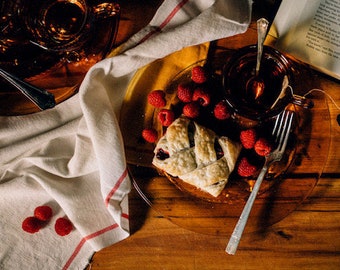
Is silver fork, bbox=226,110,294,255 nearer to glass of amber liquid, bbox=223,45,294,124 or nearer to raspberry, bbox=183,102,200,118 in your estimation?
glass of amber liquid, bbox=223,45,294,124

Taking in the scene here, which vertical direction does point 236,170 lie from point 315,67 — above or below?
below

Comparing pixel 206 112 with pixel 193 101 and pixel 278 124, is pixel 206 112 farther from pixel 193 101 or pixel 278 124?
pixel 278 124

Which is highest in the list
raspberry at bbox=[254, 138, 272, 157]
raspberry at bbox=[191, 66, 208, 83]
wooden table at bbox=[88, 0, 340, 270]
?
raspberry at bbox=[191, 66, 208, 83]

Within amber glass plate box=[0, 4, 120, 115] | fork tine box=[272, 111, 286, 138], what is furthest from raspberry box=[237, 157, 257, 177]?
amber glass plate box=[0, 4, 120, 115]

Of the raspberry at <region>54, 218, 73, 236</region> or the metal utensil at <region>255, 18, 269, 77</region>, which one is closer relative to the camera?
the metal utensil at <region>255, 18, 269, 77</region>

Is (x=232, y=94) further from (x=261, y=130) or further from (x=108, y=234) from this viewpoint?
(x=108, y=234)

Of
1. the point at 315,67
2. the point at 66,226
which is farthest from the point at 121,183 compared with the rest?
the point at 315,67
